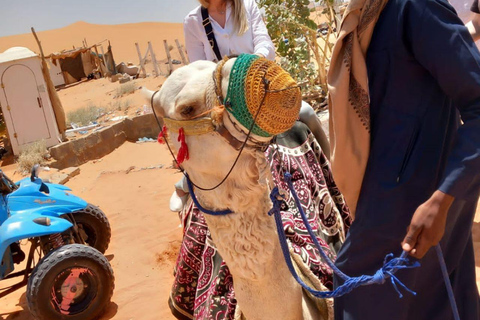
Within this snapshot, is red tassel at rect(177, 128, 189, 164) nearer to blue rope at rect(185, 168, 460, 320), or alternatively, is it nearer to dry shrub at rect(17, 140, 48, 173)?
blue rope at rect(185, 168, 460, 320)

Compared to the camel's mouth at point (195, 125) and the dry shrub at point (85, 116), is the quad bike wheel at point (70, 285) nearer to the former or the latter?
the camel's mouth at point (195, 125)

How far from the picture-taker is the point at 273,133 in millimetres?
1914

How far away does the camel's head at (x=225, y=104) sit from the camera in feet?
6.06

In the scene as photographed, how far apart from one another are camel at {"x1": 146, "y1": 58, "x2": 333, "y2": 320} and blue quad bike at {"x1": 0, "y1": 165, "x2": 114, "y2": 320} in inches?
116

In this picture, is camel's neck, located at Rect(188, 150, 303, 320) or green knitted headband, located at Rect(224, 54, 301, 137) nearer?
green knitted headband, located at Rect(224, 54, 301, 137)

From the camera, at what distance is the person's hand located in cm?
168

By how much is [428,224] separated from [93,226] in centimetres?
488

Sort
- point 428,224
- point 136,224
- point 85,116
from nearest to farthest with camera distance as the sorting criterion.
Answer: point 428,224 < point 136,224 < point 85,116

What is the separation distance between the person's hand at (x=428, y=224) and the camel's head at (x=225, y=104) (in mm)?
555

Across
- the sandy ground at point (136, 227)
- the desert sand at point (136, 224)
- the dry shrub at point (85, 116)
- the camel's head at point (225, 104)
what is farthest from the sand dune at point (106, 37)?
the camel's head at point (225, 104)

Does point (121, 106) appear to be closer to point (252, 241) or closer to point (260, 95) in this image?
point (252, 241)

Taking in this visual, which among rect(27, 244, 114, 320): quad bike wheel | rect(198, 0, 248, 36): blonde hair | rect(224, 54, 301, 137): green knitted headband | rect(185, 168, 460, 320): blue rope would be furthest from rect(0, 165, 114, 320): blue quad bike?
rect(224, 54, 301, 137): green knitted headband

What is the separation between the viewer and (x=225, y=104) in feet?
6.24

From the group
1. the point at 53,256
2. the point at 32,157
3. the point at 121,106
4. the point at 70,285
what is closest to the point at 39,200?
the point at 53,256
